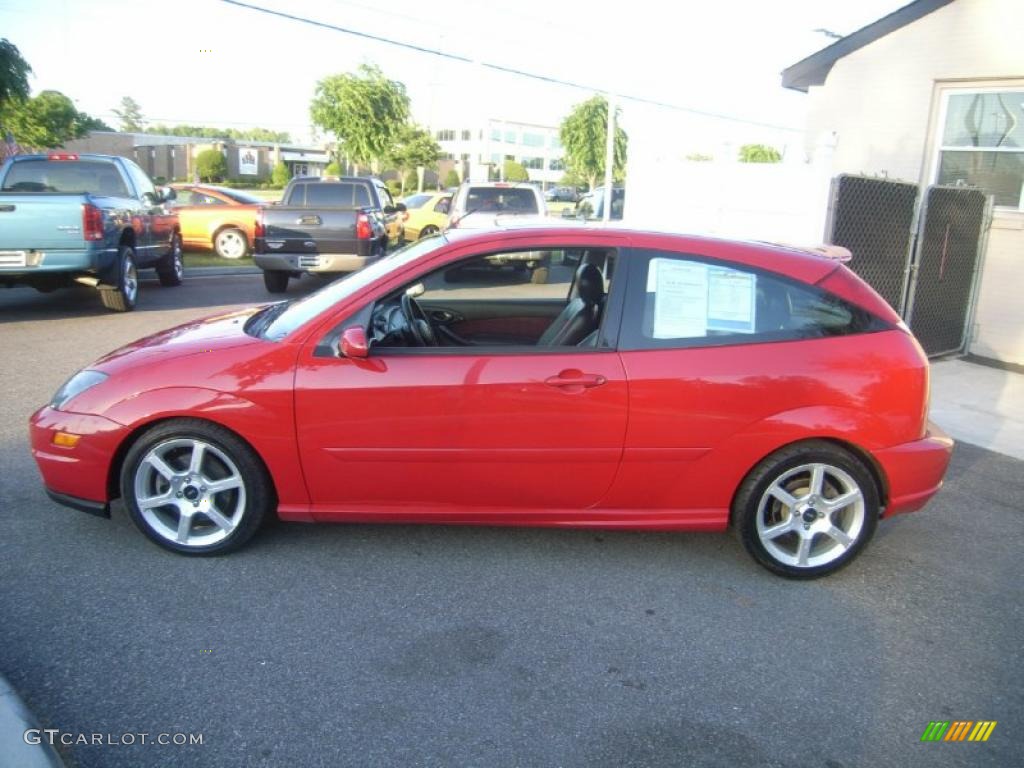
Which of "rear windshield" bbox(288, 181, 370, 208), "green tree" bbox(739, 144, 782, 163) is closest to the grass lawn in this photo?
"rear windshield" bbox(288, 181, 370, 208)

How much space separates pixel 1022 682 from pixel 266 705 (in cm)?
285

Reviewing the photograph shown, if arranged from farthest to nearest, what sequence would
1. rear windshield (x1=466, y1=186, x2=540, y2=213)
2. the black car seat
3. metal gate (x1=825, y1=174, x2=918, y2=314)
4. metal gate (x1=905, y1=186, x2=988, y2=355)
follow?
rear windshield (x1=466, y1=186, x2=540, y2=213) < metal gate (x1=905, y1=186, x2=988, y2=355) < metal gate (x1=825, y1=174, x2=918, y2=314) < the black car seat

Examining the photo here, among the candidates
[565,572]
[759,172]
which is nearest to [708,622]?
[565,572]

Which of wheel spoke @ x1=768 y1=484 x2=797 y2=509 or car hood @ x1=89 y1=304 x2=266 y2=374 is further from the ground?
car hood @ x1=89 y1=304 x2=266 y2=374

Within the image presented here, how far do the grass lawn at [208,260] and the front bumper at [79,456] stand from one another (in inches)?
493

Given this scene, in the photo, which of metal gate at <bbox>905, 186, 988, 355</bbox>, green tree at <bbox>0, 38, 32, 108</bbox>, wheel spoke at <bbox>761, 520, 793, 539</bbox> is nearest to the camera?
wheel spoke at <bbox>761, 520, 793, 539</bbox>

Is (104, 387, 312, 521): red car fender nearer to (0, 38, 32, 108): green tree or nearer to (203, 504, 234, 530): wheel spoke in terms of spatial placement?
(203, 504, 234, 530): wheel spoke

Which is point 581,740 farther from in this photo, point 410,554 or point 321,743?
point 410,554

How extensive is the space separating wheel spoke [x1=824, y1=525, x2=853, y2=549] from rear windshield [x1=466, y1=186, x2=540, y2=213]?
10.7 meters

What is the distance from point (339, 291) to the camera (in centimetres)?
407

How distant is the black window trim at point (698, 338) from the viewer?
3740 mm

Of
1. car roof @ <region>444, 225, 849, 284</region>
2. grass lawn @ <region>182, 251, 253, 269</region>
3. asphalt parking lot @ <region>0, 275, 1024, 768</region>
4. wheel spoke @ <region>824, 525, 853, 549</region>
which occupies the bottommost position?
asphalt parking lot @ <region>0, 275, 1024, 768</region>

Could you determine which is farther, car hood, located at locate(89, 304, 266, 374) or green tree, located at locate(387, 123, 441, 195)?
green tree, located at locate(387, 123, 441, 195)

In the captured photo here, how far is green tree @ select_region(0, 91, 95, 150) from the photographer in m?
34.7
